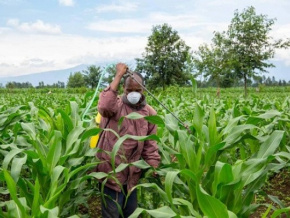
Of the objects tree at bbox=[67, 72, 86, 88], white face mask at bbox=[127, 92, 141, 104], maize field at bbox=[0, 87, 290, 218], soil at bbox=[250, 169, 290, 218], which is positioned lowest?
tree at bbox=[67, 72, 86, 88]

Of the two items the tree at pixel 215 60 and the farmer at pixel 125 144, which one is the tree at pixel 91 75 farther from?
the farmer at pixel 125 144

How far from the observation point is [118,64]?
116 inches

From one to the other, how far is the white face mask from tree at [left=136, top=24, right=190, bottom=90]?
3848cm

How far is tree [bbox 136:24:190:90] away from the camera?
42.2 m

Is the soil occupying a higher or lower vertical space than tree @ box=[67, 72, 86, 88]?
higher

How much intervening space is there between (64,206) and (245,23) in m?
27.1

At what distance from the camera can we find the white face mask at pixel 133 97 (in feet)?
9.76

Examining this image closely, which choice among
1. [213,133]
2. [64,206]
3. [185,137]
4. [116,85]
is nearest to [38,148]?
[64,206]

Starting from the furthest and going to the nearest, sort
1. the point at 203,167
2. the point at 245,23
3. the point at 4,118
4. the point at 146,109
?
the point at 245,23, the point at 4,118, the point at 146,109, the point at 203,167

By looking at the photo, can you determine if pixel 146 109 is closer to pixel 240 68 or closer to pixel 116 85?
pixel 116 85

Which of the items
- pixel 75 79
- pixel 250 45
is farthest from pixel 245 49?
pixel 75 79

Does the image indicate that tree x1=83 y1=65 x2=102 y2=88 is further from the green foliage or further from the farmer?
the farmer

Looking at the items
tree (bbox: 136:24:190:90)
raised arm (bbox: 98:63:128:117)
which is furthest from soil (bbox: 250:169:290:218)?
tree (bbox: 136:24:190:90)

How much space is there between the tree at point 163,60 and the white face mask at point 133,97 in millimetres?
38482
